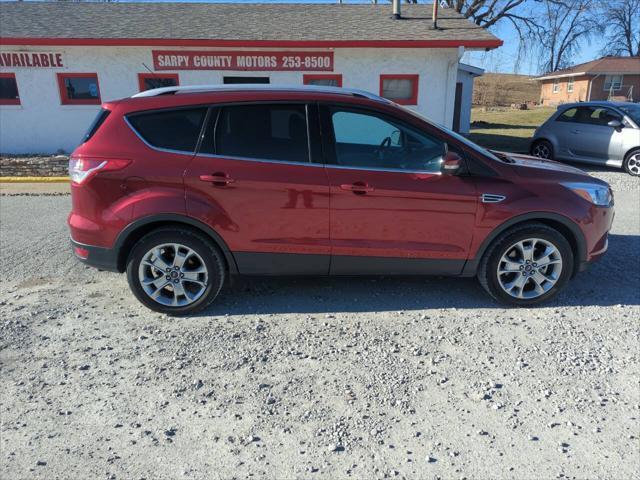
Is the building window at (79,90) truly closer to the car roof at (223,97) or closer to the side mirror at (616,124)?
the car roof at (223,97)

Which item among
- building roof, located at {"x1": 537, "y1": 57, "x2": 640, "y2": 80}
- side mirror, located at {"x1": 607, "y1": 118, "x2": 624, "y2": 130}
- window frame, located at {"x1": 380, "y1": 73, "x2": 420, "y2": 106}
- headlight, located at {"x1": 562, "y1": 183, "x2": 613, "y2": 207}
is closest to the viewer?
headlight, located at {"x1": 562, "y1": 183, "x2": 613, "y2": 207}

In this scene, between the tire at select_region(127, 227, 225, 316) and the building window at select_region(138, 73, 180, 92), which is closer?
the tire at select_region(127, 227, 225, 316)

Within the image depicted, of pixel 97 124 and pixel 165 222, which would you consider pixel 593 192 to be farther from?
pixel 97 124

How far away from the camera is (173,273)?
12.4 ft

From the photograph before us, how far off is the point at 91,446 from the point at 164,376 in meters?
0.66

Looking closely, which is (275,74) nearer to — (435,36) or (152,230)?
(435,36)

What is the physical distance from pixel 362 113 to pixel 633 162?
9.20 metres

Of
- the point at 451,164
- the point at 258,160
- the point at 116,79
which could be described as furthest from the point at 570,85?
the point at 258,160

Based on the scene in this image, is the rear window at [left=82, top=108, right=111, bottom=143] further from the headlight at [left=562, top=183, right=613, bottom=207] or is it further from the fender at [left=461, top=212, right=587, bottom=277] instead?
the headlight at [left=562, top=183, right=613, bottom=207]

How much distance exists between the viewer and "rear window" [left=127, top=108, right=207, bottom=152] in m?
3.66

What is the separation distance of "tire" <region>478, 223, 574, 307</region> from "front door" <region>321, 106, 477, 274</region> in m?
0.28

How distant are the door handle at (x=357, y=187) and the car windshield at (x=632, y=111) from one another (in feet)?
31.2

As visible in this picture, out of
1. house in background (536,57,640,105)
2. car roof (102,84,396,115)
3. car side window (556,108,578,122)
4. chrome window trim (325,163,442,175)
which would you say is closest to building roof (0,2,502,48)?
car side window (556,108,578,122)

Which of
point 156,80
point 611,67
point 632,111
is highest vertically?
point 611,67
